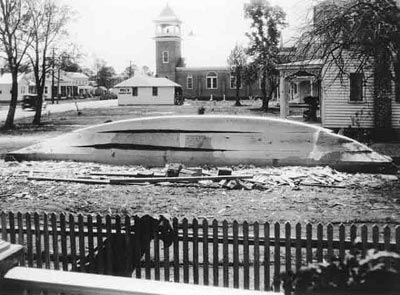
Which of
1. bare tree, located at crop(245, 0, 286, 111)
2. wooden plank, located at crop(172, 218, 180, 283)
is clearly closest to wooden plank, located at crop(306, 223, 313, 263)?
wooden plank, located at crop(172, 218, 180, 283)

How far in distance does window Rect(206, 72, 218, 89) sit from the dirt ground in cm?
6046

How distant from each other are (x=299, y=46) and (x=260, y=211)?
293 inches

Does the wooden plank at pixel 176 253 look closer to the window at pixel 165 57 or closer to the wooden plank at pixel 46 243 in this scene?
the wooden plank at pixel 46 243

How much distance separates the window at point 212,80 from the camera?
75.1m

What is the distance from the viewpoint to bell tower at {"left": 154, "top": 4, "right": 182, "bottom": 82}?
76.0 metres

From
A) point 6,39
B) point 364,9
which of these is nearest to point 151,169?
point 364,9

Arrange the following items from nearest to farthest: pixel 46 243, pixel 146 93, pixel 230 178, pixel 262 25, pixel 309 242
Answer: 1. pixel 309 242
2. pixel 46 243
3. pixel 230 178
4. pixel 262 25
5. pixel 146 93

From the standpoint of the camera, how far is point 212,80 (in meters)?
75.4

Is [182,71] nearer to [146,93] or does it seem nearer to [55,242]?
[146,93]

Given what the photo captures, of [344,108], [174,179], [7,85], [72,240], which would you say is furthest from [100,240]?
[7,85]

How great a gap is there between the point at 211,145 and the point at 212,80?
195 feet

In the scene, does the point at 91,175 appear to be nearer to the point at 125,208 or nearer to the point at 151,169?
the point at 151,169

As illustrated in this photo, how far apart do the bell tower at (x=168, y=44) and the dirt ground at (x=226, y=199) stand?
6215cm

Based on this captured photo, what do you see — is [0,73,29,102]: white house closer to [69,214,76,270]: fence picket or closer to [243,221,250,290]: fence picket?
[69,214,76,270]: fence picket
